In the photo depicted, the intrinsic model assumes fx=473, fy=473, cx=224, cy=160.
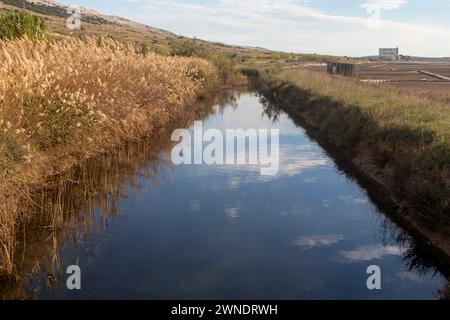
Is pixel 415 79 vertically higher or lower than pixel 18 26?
lower

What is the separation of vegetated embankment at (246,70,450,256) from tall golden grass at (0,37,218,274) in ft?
27.2

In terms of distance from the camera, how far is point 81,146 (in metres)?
14.4

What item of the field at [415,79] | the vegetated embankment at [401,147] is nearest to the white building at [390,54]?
the field at [415,79]

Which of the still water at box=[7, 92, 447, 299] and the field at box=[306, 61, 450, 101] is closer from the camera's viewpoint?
the still water at box=[7, 92, 447, 299]

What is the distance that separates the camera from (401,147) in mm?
14023

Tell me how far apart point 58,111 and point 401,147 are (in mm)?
9856

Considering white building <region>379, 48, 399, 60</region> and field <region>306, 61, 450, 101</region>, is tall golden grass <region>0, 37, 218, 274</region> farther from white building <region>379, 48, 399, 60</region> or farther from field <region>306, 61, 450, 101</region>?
white building <region>379, 48, 399, 60</region>

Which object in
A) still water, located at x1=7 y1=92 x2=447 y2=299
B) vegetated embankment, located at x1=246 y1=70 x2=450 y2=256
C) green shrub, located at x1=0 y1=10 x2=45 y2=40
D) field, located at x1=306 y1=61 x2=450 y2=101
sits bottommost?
still water, located at x1=7 y1=92 x2=447 y2=299

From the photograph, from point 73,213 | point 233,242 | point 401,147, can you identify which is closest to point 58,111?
point 73,213

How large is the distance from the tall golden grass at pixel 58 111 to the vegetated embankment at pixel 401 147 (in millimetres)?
8294

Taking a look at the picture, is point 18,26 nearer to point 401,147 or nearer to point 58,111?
point 58,111

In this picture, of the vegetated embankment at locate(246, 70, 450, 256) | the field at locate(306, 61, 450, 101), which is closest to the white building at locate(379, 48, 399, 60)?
the field at locate(306, 61, 450, 101)

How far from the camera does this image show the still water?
26.4 ft
